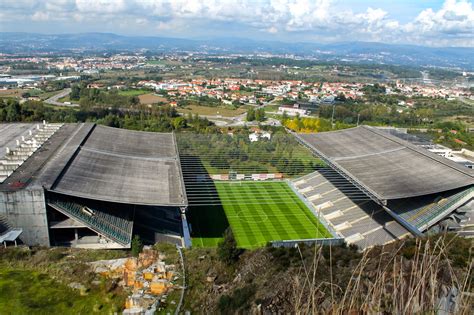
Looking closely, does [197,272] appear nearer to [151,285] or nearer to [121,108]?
[151,285]

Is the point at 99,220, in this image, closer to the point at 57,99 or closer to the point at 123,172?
the point at 123,172

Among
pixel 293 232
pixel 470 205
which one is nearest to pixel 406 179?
pixel 470 205

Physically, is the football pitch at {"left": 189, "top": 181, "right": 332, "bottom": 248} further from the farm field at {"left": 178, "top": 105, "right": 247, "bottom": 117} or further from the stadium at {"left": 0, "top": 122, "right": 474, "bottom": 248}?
the farm field at {"left": 178, "top": 105, "right": 247, "bottom": 117}

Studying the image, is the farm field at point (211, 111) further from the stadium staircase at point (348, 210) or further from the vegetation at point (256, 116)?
the stadium staircase at point (348, 210)

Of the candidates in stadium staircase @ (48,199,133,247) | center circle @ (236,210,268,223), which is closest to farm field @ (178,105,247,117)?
center circle @ (236,210,268,223)

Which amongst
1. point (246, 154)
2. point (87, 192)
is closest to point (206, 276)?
point (87, 192)

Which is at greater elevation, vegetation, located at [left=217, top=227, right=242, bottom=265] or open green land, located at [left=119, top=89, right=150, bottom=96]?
open green land, located at [left=119, top=89, right=150, bottom=96]

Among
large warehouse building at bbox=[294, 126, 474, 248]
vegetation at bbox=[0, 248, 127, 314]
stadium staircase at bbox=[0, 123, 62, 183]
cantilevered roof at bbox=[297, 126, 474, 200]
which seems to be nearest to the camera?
vegetation at bbox=[0, 248, 127, 314]
